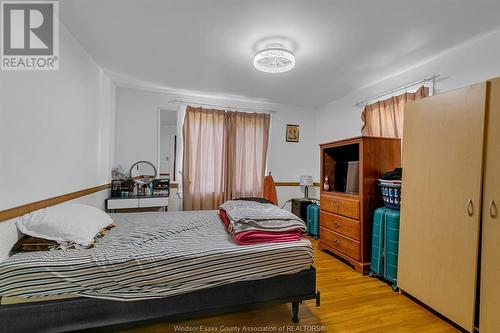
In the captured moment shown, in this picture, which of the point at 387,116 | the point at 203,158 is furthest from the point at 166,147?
the point at 387,116

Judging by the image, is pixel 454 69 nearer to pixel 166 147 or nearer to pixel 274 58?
pixel 274 58

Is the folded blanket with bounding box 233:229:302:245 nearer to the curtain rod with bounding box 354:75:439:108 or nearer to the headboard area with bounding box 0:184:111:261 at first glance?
the headboard area with bounding box 0:184:111:261

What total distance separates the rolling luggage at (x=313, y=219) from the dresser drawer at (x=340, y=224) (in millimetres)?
507

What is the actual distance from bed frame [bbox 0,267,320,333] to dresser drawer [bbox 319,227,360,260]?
1.19 m

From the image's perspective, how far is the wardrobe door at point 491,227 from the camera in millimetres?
1459

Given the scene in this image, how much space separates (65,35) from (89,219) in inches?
64.7

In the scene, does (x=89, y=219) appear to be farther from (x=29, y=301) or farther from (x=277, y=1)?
(x=277, y=1)

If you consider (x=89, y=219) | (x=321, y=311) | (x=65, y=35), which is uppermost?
(x=65, y=35)

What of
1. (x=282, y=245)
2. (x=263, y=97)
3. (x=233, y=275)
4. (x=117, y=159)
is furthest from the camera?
(x=263, y=97)

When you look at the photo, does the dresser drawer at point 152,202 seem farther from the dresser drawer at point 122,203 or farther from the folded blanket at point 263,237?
the folded blanket at point 263,237

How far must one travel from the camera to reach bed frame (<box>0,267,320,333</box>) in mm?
1251

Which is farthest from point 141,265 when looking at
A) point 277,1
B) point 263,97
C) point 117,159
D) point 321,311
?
point 263,97

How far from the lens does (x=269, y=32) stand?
209 centimetres

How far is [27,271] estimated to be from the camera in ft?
4.10
